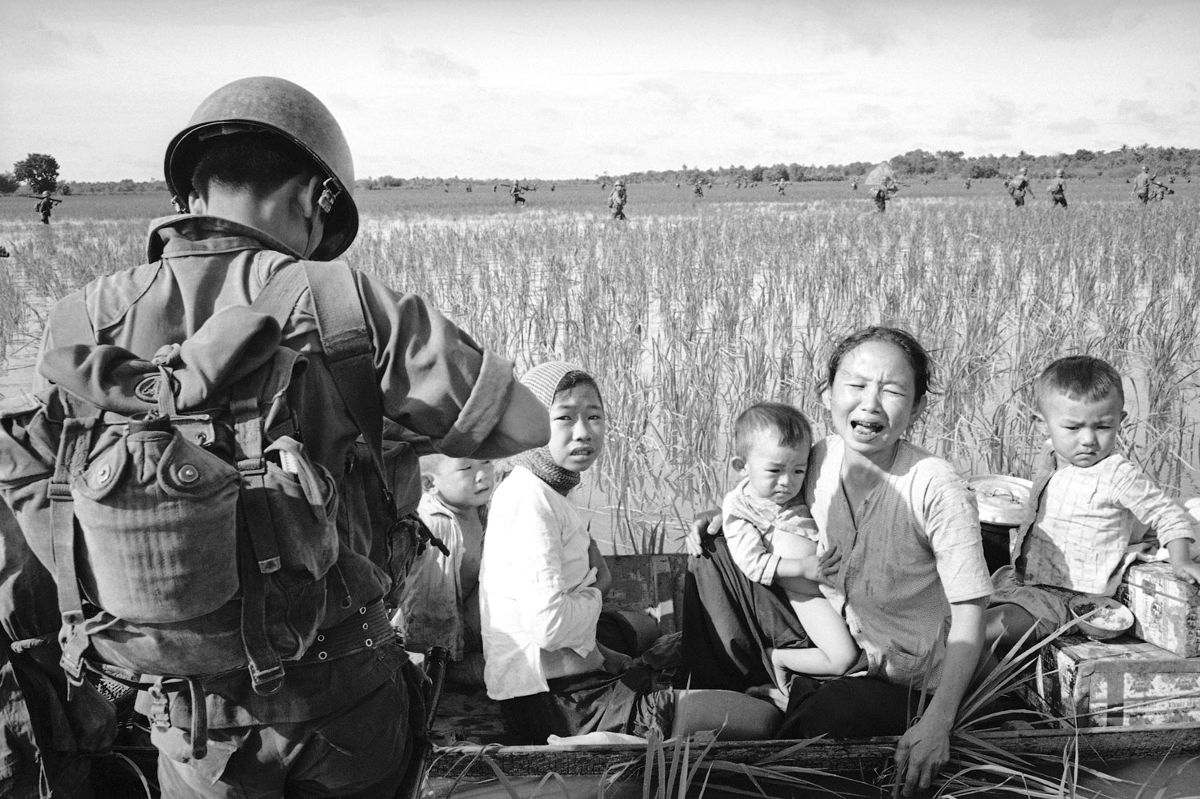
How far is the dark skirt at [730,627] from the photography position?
2.29m

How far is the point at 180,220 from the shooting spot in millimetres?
1332

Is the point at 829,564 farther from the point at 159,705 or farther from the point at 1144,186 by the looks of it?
the point at 1144,186

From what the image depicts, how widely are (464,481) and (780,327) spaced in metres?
4.06

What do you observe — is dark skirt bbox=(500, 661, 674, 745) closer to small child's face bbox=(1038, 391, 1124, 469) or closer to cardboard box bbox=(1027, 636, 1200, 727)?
cardboard box bbox=(1027, 636, 1200, 727)

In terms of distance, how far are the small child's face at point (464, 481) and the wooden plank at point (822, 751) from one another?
2.69 feet

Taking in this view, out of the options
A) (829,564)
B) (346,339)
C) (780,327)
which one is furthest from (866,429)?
(780,327)

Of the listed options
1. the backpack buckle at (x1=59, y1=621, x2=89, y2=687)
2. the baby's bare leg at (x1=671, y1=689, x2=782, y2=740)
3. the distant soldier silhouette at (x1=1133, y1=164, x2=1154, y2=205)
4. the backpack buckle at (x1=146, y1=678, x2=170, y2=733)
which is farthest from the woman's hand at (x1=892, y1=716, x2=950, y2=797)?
the distant soldier silhouette at (x1=1133, y1=164, x2=1154, y2=205)

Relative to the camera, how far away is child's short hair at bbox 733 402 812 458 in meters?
2.24

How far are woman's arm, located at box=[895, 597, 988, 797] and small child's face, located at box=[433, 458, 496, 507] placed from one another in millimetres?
1251

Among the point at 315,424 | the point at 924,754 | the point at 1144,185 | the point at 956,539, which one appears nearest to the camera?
the point at 315,424

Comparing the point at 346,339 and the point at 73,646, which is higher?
the point at 346,339

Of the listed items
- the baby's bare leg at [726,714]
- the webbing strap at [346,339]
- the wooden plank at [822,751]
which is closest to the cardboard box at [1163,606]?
the wooden plank at [822,751]

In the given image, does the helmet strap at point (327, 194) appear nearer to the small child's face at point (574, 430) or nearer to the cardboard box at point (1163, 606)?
the small child's face at point (574, 430)

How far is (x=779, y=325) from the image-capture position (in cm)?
616
